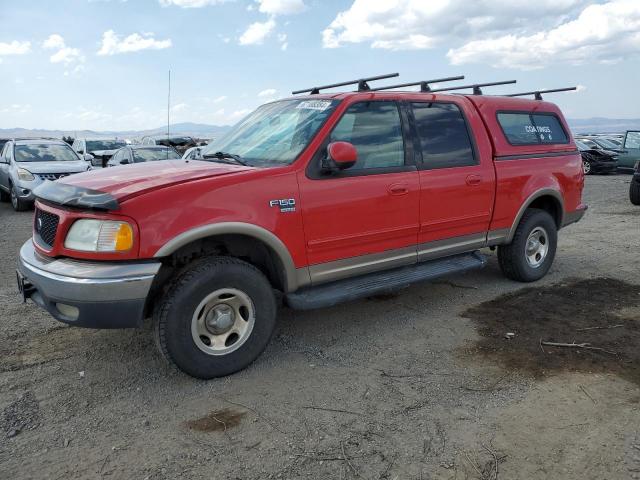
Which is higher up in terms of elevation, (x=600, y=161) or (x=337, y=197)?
(x=600, y=161)

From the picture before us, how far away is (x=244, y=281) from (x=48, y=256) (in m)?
1.26

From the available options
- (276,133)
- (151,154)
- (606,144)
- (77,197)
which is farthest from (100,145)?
(606,144)

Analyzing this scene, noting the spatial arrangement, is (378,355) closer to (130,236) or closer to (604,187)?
(130,236)

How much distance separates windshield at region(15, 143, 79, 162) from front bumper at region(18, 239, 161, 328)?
33.5 ft

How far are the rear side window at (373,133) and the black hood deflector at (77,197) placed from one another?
1.68 m

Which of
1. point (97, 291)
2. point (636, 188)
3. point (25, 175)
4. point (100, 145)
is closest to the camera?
point (97, 291)

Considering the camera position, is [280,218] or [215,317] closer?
[215,317]

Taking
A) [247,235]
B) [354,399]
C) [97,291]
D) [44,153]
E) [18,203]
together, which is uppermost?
[44,153]

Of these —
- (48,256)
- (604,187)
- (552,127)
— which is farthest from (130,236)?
(604,187)

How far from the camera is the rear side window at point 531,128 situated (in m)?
5.28

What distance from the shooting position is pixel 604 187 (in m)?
15.5

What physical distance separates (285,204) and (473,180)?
2.02m

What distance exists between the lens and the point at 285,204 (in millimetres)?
3635

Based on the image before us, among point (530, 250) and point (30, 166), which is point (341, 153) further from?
point (30, 166)
